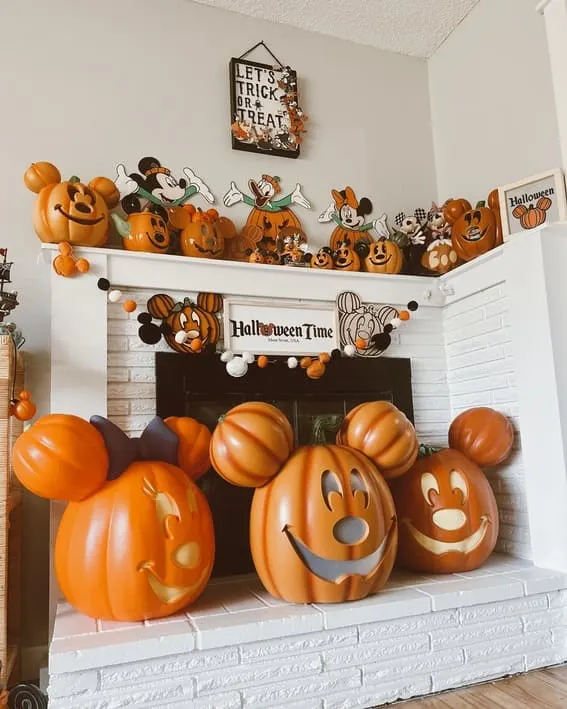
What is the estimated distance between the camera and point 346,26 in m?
2.60

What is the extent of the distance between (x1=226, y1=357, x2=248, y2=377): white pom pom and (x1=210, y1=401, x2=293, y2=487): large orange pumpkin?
0.40 meters

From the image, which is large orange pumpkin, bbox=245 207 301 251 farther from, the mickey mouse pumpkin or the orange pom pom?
the mickey mouse pumpkin

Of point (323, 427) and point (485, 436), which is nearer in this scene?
point (323, 427)

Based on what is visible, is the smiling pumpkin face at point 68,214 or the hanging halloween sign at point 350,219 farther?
the hanging halloween sign at point 350,219

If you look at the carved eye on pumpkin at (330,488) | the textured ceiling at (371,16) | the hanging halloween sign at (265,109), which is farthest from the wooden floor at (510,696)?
the textured ceiling at (371,16)

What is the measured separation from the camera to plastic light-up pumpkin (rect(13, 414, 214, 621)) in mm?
1492

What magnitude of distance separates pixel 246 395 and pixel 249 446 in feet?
1.91

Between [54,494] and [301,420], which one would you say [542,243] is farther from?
[54,494]

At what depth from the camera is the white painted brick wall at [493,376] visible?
6.87 feet

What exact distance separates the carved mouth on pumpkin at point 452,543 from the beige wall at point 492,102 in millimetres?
1249

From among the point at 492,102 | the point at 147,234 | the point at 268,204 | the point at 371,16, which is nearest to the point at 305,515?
the point at 147,234

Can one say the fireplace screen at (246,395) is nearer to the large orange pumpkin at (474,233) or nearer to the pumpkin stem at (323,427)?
the pumpkin stem at (323,427)

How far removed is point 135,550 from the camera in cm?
149

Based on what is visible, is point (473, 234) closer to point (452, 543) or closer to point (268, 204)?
point (268, 204)
